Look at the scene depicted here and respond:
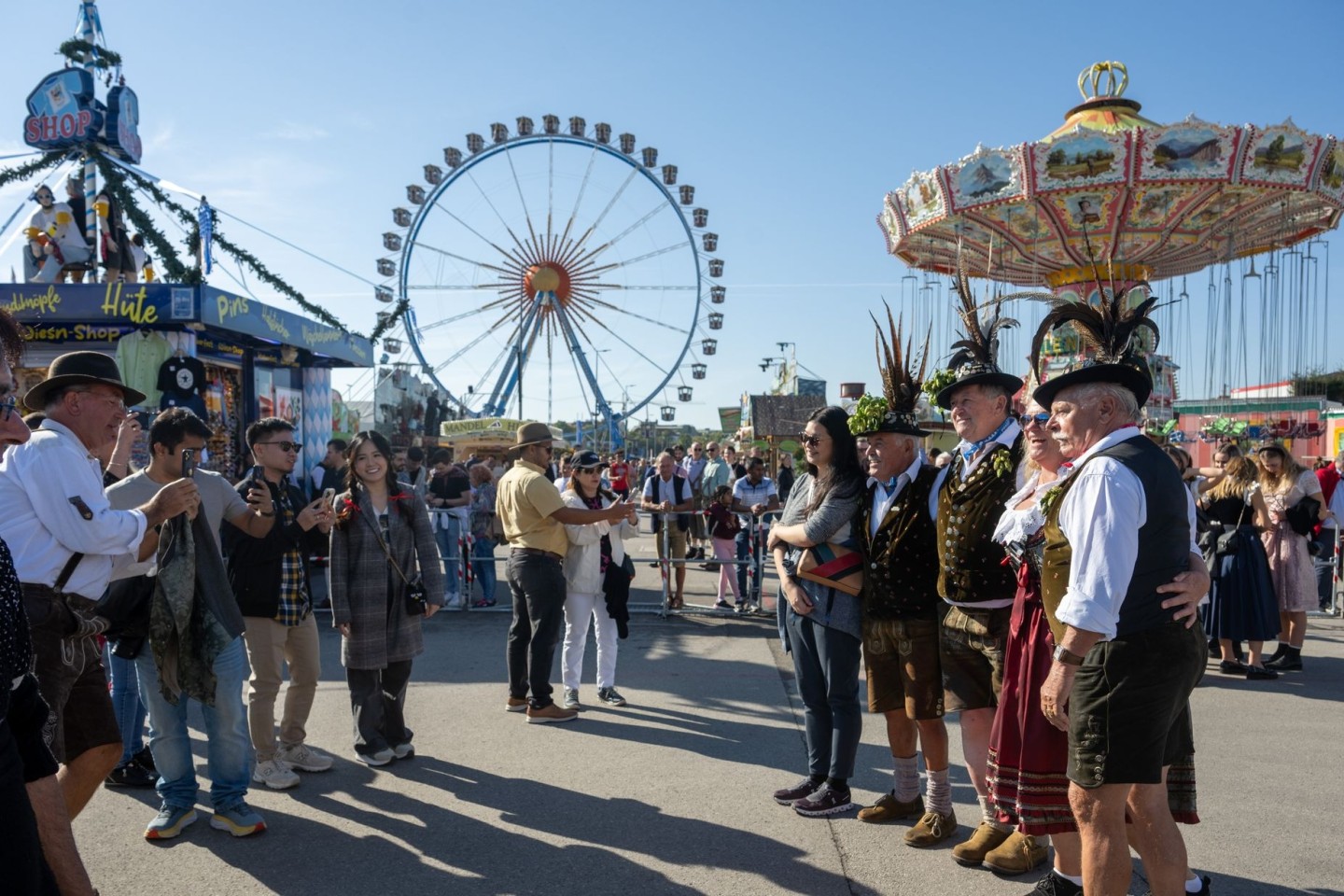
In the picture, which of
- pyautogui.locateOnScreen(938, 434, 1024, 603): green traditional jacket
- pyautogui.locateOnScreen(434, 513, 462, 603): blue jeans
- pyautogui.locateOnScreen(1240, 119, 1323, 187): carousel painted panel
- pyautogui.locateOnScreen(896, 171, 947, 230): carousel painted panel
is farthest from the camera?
pyautogui.locateOnScreen(896, 171, 947, 230): carousel painted panel

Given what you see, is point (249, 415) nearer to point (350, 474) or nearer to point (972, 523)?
point (350, 474)

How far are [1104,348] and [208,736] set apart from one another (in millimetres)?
3822

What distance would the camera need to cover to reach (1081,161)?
14.2 meters

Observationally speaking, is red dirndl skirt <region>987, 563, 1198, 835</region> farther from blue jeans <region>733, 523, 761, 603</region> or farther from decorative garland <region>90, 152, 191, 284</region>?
decorative garland <region>90, 152, 191, 284</region>

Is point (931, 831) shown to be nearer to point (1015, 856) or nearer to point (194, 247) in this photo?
point (1015, 856)

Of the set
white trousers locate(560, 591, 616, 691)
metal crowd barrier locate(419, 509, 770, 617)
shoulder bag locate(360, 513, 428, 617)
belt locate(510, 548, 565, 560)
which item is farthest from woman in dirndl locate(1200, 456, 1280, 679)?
shoulder bag locate(360, 513, 428, 617)

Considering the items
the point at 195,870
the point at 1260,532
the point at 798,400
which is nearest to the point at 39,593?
the point at 195,870

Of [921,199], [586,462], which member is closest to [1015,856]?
[586,462]

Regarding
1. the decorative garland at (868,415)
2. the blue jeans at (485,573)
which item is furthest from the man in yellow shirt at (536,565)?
the blue jeans at (485,573)

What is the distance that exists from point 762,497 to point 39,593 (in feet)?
26.7

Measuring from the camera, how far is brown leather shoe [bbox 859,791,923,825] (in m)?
3.90

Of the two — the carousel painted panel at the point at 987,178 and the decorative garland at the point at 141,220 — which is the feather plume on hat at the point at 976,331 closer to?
the decorative garland at the point at 141,220

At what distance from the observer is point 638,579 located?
11500mm

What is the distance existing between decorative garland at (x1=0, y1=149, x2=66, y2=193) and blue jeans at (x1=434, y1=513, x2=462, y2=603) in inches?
316
